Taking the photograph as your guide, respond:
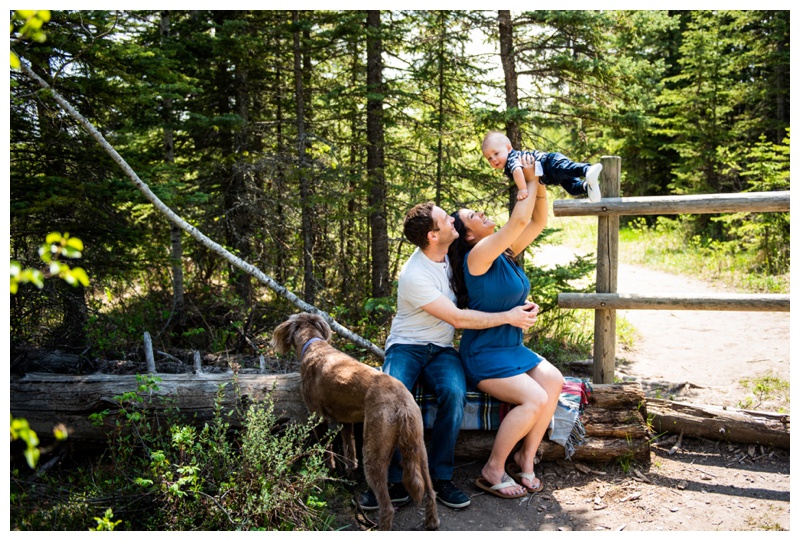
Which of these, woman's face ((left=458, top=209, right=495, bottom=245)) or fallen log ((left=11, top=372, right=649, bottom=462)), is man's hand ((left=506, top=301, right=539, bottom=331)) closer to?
woman's face ((left=458, top=209, right=495, bottom=245))

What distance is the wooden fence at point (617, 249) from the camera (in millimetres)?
4758

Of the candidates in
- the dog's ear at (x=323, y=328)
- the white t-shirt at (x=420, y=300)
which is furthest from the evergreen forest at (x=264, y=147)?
the white t-shirt at (x=420, y=300)

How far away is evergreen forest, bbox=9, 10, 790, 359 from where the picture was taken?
21.5 feet

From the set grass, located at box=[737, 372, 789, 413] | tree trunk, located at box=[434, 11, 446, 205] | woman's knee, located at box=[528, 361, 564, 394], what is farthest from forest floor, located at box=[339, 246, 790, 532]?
tree trunk, located at box=[434, 11, 446, 205]

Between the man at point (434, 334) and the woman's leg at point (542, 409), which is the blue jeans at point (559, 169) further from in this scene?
the woman's leg at point (542, 409)

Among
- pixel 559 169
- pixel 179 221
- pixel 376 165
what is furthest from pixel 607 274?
pixel 376 165

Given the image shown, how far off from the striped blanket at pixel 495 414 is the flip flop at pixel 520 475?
0.33 meters

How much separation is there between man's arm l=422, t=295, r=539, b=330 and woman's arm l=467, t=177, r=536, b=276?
0.29 meters

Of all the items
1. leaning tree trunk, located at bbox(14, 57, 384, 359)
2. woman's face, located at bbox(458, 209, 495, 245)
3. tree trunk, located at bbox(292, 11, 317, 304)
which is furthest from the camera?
tree trunk, located at bbox(292, 11, 317, 304)

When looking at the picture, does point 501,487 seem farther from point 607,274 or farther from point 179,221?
point 179,221

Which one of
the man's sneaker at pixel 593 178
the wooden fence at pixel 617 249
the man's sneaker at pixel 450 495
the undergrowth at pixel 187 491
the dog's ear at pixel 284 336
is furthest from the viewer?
the wooden fence at pixel 617 249

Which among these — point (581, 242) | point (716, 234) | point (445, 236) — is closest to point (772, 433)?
point (445, 236)
